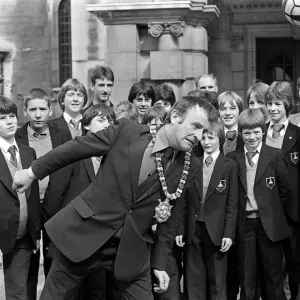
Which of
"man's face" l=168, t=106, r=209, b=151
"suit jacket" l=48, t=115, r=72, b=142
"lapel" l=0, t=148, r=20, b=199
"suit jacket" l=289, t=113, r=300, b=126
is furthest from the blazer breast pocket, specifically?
"suit jacket" l=289, t=113, r=300, b=126

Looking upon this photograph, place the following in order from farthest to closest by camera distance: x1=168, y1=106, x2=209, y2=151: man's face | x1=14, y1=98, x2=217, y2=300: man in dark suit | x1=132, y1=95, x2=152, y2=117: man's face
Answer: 1. x1=132, y1=95, x2=152, y2=117: man's face
2. x1=14, y1=98, x2=217, y2=300: man in dark suit
3. x1=168, y1=106, x2=209, y2=151: man's face

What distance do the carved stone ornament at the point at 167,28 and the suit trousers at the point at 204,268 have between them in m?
4.70

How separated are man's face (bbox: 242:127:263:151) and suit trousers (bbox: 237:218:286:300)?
2.02ft

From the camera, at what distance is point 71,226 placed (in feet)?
16.8

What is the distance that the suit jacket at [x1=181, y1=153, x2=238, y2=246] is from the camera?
22.4 feet

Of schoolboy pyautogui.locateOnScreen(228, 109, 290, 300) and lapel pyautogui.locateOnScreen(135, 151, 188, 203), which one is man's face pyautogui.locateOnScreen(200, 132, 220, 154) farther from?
lapel pyautogui.locateOnScreen(135, 151, 188, 203)

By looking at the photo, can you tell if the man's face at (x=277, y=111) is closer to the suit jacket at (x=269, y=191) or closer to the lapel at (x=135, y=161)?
the suit jacket at (x=269, y=191)

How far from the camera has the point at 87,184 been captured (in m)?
6.47

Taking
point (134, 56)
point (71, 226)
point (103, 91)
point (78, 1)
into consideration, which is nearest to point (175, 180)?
point (71, 226)

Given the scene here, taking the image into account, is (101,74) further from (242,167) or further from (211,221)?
(211,221)

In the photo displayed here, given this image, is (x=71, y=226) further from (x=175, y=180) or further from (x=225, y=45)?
(x=225, y=45)

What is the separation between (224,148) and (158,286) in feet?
7.58

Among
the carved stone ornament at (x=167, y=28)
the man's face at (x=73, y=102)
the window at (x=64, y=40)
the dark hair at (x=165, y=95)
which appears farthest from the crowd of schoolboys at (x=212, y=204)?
the window at (x=64, y=40)

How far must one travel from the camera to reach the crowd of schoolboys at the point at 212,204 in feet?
21.1
